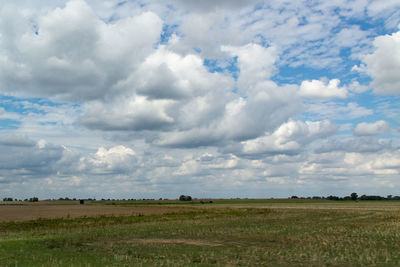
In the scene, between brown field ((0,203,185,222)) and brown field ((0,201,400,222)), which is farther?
brown field ((0,201,400,222))

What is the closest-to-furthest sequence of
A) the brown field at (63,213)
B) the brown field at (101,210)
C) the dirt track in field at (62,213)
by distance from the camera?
the dirt track in field at (62,213) < the brown field at (63,213) < the brown field at (101,210)

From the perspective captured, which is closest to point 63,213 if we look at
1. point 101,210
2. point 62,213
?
point 62,213

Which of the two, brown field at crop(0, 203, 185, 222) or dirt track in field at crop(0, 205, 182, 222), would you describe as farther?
brown field at crop(0, 203, 185, 222)

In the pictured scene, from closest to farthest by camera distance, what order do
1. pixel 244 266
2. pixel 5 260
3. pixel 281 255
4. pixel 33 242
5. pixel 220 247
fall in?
pixel 244 266 → pixel 5 260 → pixel 281 255 → pixel 220 247 → pixel 33 242

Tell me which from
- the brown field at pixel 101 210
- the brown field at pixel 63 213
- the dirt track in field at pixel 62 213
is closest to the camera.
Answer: the dirt track in field at pixel 62 213

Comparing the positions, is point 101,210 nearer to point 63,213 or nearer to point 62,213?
point 62,213

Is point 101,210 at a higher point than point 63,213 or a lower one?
lower

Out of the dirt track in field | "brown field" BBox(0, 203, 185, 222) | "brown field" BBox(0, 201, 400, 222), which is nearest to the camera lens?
the dirt track in field

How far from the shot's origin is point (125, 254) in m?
26.0

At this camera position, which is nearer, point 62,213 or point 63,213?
point 63,213

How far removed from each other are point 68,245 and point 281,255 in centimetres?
1819

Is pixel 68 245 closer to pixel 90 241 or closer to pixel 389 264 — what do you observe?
pixel 90 241

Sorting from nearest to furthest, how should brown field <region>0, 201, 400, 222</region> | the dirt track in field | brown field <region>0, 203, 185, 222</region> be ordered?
the dirt track in field, brown field <region>0, 203, 185, 222</region>, brown field <region>0, 201, 400, 222</region>

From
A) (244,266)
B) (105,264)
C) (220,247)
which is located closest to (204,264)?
(244,266)
